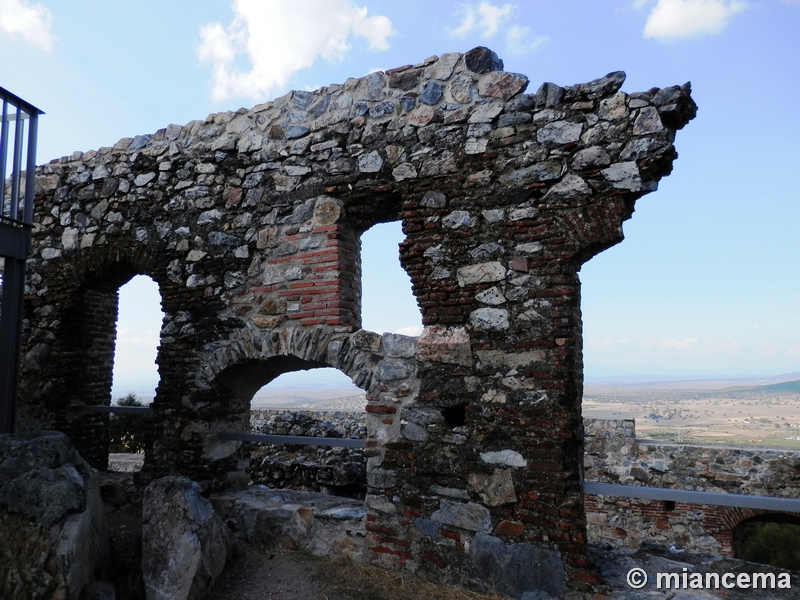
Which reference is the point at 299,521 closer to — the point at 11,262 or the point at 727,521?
the point at 11,262

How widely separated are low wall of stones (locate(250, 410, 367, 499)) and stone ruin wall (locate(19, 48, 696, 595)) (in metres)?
1.35

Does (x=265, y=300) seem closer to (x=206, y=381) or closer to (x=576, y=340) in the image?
(x=206, y=381)

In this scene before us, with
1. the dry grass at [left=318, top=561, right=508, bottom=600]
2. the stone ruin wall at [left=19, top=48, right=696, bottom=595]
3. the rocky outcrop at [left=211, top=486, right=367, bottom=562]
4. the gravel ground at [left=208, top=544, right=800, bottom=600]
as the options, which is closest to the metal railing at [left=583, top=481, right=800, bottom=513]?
the stone ruin wall at [left=19, top=48, right=696, bottom=595]

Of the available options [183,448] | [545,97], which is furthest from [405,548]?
[545,97]

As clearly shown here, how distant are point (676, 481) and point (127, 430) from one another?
35.6 feet

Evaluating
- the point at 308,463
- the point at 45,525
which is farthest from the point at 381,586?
the point at 308,463

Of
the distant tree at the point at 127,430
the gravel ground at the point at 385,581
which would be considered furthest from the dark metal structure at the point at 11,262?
the distant tree at the point at 127,430

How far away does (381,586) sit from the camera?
13.6 ft

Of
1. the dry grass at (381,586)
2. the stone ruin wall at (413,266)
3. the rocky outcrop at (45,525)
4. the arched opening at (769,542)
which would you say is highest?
the stone ruin wall at (413,266)

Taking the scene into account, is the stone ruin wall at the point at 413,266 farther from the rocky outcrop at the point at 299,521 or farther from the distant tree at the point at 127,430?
the distant tree at the point at 127,430

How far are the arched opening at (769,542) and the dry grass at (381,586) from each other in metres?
6.60

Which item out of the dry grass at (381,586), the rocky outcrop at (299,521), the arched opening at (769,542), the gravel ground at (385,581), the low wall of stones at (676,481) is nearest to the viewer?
the gravel ground at (385,581)

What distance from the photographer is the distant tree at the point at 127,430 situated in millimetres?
11703

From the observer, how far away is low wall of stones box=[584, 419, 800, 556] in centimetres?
816
